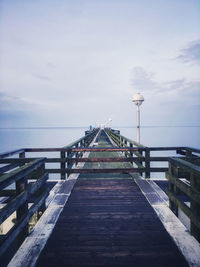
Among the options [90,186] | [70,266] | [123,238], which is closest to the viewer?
[70,266]

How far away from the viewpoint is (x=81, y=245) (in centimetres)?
283

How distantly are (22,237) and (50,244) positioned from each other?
510mm

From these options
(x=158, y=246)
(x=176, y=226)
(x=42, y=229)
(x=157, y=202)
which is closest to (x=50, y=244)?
(x=42, y=229)

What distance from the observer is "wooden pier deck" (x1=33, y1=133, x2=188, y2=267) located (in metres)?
2.53

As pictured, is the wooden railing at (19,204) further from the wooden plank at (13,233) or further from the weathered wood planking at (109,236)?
the weathered wood planking at (109,236)

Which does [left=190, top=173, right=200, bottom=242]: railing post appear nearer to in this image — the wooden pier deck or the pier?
the pier

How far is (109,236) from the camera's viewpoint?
10.00ft

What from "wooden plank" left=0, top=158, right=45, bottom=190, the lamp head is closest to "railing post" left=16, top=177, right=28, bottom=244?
"wooden plank" left=0, top=158, right=45, bottom=190

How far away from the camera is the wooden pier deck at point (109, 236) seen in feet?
8.30

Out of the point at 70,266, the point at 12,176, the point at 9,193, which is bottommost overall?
the point at 70,266

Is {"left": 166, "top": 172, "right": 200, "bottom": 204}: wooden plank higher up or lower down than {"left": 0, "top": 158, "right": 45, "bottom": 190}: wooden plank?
lower down

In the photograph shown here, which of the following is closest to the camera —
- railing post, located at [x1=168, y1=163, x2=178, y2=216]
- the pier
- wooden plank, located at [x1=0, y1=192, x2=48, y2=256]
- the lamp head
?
wooden plank, located at [x1=0, y1=192, x2=48, y2=256]

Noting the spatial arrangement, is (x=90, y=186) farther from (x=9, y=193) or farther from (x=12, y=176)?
(x=12, y=176)

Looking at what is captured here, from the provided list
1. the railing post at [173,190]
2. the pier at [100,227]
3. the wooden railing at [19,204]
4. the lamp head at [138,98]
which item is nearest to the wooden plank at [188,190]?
the pier at [100,227]
